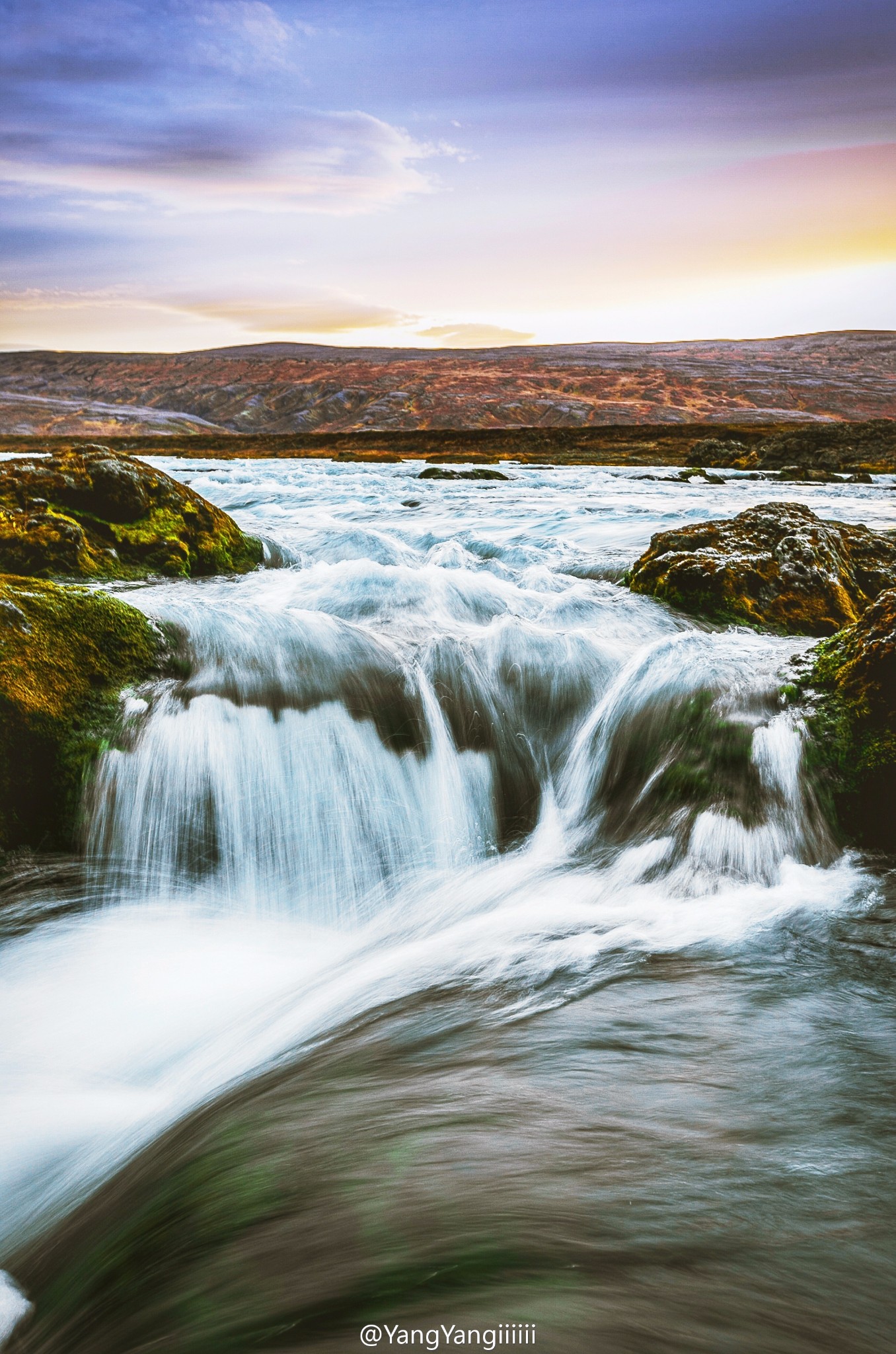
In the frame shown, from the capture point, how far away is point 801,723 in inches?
A: 160

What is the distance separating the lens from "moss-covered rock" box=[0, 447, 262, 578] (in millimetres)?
6602

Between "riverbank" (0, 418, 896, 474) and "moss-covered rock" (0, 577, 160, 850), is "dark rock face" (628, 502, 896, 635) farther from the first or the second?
"riverbank" (0, 418, 896, 474)

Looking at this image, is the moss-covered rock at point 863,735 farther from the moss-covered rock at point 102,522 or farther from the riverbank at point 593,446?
the riverbank at point 593,446

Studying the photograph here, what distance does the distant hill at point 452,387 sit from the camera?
118562 mm

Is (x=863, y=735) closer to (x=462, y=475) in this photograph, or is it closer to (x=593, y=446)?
(x=462, y=475)

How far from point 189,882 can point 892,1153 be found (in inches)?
120

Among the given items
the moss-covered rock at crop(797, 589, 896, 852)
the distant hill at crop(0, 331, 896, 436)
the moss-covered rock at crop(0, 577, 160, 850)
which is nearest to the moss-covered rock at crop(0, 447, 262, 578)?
the moss-covered rock at crop(0, 577, 160, 850)

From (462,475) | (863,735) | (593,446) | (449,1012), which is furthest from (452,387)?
(449,1012)

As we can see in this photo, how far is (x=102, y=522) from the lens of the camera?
7.36 m

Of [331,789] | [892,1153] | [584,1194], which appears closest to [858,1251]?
[892,1153]

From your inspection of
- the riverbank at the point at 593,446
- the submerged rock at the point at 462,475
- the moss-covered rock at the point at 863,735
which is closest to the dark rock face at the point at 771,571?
the moss-covered rock at the point at 863,735

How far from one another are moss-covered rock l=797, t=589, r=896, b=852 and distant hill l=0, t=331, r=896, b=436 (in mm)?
103251

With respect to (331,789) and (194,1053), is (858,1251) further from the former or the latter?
(331,789)

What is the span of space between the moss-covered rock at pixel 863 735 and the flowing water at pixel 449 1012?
0.13 meters
